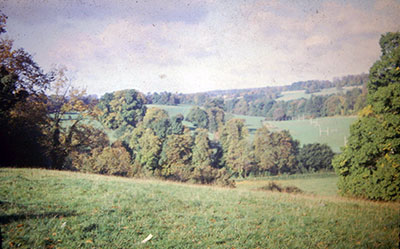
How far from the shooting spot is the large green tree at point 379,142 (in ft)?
33.4

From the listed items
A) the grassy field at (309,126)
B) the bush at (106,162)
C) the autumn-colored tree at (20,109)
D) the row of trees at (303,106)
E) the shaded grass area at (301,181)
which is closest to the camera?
the autumn-colored tree at (20,109)

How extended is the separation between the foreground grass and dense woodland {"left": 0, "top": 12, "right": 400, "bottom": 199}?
313 centimetres

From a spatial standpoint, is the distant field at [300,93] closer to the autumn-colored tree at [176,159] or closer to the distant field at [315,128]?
the distant field at [315,128]

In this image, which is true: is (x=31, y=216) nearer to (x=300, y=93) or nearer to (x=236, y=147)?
(x=236, y=147)

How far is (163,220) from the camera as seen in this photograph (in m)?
5.33

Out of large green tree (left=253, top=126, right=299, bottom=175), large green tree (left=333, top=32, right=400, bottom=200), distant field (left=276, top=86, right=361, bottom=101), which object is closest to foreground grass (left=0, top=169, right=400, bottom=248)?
large green tree (left=333, top=32, right=400, bottom=200)

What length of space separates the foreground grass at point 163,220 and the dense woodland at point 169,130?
3.13 meters

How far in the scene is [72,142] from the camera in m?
12.7

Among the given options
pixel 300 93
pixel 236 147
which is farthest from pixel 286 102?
pixel 236 147

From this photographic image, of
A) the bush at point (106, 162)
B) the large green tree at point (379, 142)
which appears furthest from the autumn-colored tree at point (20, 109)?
the large green tree at point (379, 142)

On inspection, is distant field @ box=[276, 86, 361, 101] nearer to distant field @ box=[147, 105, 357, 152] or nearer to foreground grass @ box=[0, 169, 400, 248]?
distant field @ box=[147, 105, 357, 152]

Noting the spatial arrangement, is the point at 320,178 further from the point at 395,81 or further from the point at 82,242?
the point at 82,242

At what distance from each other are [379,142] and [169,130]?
11.7 metres

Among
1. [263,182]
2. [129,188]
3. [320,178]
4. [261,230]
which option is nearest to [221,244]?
[261,230]
